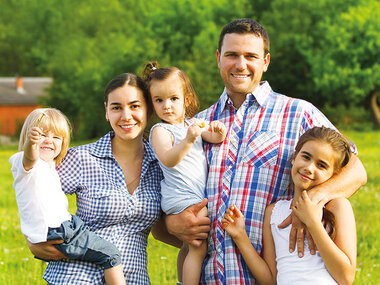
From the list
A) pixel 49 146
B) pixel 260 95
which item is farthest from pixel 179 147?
pixel 49 146

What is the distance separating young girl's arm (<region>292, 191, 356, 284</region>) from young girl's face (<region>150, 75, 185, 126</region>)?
111 centimetres

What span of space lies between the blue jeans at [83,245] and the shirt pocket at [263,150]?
1087mm

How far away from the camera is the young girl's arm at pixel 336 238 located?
2.96 m

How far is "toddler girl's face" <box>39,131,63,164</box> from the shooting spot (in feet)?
11.1

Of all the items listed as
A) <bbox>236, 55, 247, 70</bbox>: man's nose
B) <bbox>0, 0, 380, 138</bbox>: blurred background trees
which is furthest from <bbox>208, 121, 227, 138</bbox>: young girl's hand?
<bbox>0, 0, 380, 138</bbox>: blurred background trees

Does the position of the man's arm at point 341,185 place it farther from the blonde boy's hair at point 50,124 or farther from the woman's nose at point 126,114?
the blonde boy's hair at point 50,124

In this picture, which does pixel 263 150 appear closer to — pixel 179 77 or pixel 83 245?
pixel 179 77

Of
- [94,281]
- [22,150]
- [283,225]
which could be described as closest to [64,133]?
[22,150]

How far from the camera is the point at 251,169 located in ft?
11.5

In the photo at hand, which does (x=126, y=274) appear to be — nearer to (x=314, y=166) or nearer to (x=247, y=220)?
(x=247, y=220)

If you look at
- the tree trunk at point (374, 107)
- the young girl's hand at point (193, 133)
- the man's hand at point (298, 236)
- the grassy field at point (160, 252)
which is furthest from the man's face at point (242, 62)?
the tree trunk at point (374, 107)

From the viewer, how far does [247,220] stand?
3406mm

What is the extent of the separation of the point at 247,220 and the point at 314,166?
22.9 inches

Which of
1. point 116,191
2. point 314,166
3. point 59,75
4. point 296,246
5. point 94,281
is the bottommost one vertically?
point 94,281
